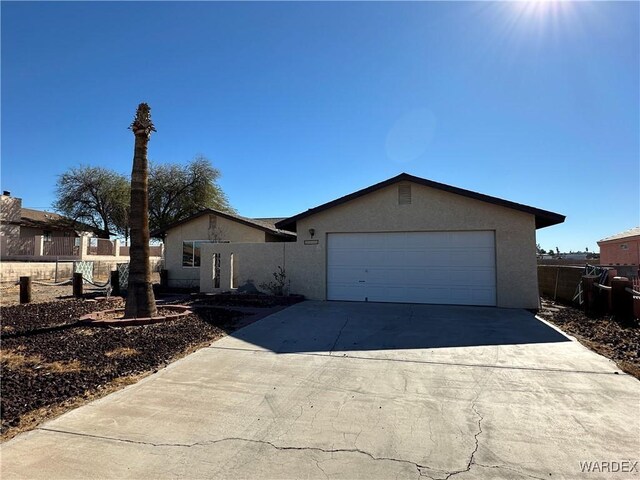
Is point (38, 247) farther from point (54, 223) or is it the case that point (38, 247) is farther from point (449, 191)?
point (449, 191)

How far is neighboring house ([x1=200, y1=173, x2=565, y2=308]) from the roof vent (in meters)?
0.03

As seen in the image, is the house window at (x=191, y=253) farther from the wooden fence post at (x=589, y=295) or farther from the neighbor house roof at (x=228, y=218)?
the wooden fence post at (x=589, y=295)

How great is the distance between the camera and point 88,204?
3284 centimetres

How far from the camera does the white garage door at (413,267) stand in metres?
12.4

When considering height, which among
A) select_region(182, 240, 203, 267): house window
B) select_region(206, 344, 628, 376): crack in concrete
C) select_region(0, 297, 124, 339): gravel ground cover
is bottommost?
select_region(206, 344, 628, 376): crack in concrete

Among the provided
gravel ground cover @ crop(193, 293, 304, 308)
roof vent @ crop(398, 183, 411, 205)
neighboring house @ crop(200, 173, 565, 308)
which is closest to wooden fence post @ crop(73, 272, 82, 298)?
gravel ground cover @ crop(193, 293, 304, 308)

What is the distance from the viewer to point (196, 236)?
20078mm

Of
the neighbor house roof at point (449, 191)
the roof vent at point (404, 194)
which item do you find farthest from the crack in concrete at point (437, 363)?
the roof vent at point (404, 194)

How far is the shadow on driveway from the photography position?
298 inches

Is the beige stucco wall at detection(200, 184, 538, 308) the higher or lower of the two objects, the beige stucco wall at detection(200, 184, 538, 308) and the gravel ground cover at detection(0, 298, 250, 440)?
the higher

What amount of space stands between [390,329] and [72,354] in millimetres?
6113

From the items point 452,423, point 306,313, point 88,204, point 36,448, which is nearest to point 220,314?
point 306,313

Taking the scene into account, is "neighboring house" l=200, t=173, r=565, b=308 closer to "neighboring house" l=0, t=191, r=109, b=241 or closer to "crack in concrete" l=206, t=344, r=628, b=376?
"crack in concrete" l=206, t=344, r=628, b=376

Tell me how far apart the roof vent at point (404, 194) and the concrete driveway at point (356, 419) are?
21.7 ft
